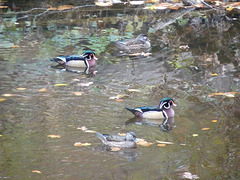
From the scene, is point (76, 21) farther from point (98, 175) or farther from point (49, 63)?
point (98, 175)

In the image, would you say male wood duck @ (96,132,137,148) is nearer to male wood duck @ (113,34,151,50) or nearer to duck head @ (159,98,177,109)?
duck head @ (159,98,177,109)

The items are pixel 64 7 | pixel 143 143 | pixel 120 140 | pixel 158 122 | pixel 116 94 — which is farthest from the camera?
pixel 64 7

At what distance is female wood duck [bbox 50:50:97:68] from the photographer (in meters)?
12.0

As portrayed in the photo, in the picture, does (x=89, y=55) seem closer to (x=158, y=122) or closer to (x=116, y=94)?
(x=116, y=94)

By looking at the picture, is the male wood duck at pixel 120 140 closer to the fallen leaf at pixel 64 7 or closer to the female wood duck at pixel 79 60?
the female wood duck at pixel 79 60

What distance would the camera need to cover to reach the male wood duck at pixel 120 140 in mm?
7250

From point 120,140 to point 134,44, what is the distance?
6.65 metres

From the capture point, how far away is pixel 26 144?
7266mm

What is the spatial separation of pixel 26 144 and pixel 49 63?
5099 mm

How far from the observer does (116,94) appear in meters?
9.83

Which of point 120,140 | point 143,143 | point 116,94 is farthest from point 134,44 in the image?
point 120,140

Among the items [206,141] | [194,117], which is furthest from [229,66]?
[206,141]

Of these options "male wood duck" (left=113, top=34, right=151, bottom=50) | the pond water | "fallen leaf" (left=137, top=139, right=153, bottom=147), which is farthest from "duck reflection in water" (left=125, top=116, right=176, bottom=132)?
"male wood duck" (left=113, top=34, right=151, bottom=50)

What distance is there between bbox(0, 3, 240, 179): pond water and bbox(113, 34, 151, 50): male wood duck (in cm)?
23
